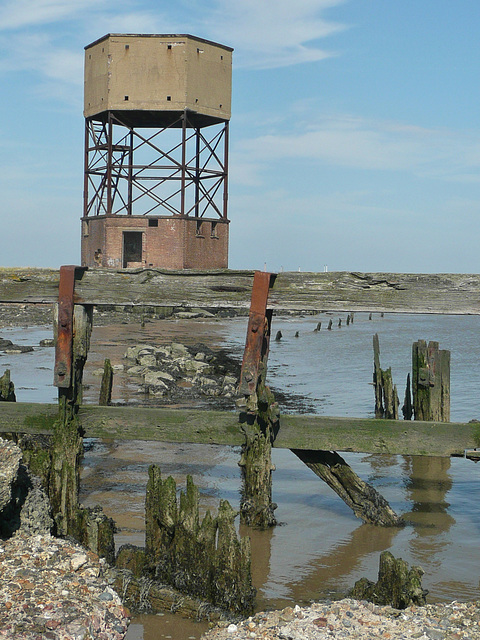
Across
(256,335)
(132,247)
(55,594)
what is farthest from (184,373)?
(132,247)

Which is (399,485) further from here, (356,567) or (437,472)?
(356,567)

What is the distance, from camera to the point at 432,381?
12.8 meters

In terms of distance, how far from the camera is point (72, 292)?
765cm

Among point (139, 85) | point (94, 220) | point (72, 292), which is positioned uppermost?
point (139, 85)

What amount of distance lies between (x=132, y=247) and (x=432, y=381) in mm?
32380

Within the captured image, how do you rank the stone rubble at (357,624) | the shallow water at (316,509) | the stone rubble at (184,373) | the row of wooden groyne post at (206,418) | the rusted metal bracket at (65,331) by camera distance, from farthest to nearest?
the stone rubble at (184,373) < the rusted metal bracket at (65,331) < the shallow water at (316,509) < the row of wooden groyne post at (206,418) < the stone rubble at (357,624)

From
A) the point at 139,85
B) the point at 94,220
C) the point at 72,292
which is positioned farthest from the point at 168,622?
the point at 94,220

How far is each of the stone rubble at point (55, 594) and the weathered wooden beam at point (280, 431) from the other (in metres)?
1.44

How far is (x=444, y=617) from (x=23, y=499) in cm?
404

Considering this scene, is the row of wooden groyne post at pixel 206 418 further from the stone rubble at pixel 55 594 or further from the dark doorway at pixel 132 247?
the dark doorway at pixel 132 247

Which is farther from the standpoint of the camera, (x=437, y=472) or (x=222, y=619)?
(x=437, y=472)

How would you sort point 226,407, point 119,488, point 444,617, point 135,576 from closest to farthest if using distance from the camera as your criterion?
point 444,617 < point 135,576 < point 119,488 < point 226,407

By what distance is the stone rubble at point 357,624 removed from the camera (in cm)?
562

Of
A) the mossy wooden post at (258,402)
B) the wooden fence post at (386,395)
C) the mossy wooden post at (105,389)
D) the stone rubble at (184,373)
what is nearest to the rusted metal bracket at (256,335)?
the mossy wooden post at (258,402)
